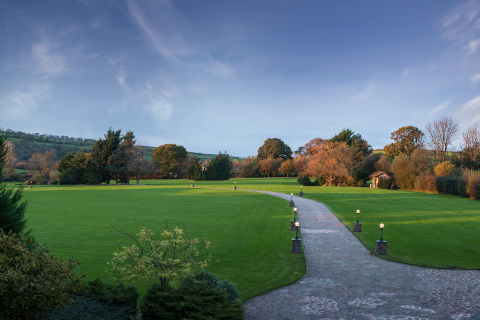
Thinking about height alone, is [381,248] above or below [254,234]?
above

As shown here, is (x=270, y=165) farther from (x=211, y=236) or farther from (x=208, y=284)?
(x=208, y=284)

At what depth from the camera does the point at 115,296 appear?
6.03 metres

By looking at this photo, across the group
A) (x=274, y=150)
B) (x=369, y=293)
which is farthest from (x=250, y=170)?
(x=369, y=293)

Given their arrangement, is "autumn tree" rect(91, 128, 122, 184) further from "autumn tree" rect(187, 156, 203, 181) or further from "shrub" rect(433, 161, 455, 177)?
"shrub" rect(433, 161, 455, 177)

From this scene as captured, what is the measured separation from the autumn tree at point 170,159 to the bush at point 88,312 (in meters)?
83.3

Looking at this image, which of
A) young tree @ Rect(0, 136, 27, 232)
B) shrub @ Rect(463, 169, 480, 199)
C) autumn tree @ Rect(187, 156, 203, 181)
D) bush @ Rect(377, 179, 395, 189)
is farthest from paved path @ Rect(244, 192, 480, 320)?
autumn tree @ Rect(187, 156, 203, 181)

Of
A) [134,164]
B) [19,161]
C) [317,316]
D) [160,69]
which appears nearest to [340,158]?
[160,69]

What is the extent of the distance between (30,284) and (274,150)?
95676 millimetres

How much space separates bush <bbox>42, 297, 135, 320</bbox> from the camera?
17.1 feet

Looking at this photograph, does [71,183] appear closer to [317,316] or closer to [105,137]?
[105,137]

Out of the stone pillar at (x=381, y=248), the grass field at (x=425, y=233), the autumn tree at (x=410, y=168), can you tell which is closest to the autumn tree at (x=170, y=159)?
the autumn tree at (x=410, y=168)

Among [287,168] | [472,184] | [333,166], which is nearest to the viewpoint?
[472,184]

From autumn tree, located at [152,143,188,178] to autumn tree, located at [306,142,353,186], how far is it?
43445mm

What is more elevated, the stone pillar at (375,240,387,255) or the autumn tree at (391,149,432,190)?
the autumn tree at (391,149,432,190)
